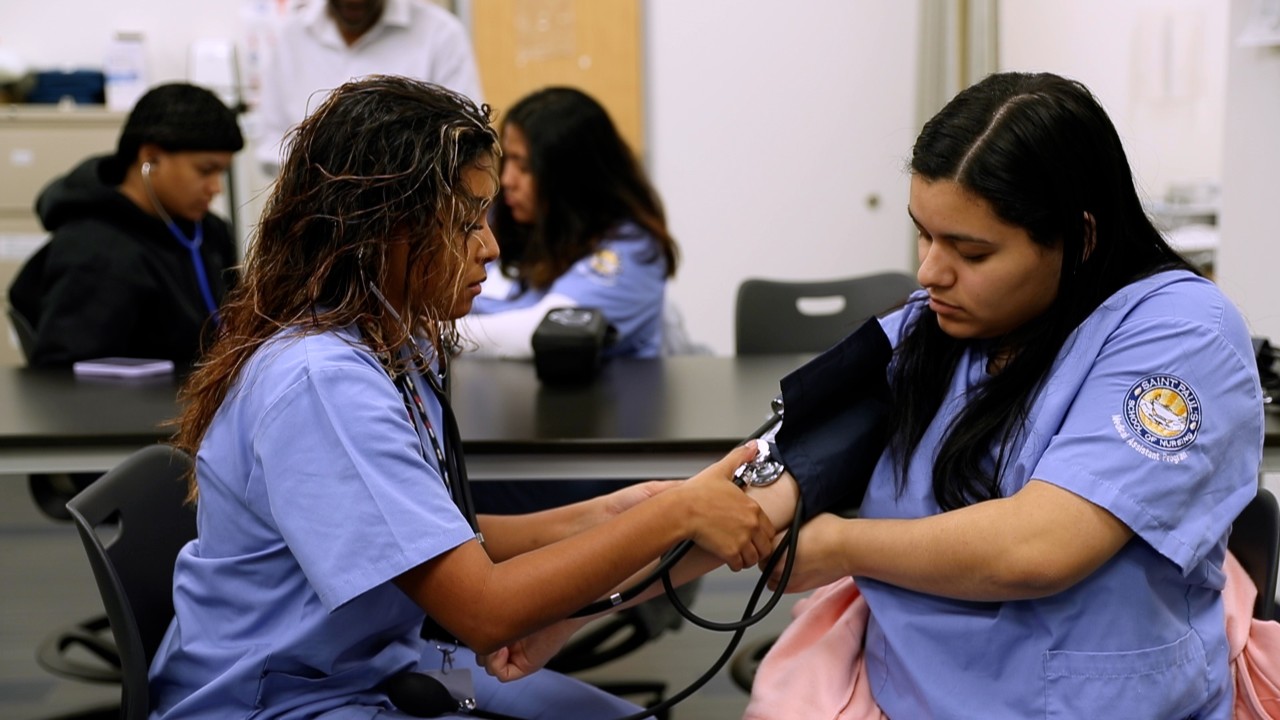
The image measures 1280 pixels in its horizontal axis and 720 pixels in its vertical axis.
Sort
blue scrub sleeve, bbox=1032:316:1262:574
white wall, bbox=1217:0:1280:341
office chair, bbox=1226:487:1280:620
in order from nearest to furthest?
blue scrub sleeve, bbox=1032:316:1262:574 → office chair, bbox=1226:487:1280:620 → white wall, bbox=1217:0:1280:341

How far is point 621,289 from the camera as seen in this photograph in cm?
250

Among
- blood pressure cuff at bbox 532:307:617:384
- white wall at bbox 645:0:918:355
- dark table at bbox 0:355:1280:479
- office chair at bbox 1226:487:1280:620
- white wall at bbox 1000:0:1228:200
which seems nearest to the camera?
office chair at bbox 1226:487:1280:620

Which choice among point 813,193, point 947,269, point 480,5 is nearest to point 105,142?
Result: point 480,5

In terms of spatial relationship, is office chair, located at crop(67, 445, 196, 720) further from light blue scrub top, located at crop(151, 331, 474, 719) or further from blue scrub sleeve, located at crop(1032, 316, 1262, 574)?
blue scrub sleeve, located at crop(1032, 316, 1262, 574)

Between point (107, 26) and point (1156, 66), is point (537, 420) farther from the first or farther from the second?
point (107, 26)

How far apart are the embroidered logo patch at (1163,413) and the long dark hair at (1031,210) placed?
Result: 104mm

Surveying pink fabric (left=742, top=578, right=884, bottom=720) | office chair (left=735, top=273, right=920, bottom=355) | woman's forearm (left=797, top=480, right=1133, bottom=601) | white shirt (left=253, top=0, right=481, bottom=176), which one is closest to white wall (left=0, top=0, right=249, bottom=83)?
white shirt (left=253, top=0, right=481, bottom=176)

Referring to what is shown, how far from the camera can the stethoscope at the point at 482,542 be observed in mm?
1168

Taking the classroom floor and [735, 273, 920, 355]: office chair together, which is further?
[735, 273, 920, 355]: office chair

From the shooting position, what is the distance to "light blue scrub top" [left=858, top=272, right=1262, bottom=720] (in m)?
1.05

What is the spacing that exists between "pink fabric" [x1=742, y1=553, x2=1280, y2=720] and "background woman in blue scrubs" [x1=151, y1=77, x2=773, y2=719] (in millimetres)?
128

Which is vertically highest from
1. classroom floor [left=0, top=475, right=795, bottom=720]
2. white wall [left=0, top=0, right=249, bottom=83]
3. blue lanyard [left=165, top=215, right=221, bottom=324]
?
white wall [left=0, top=0, right=249, bottom=83]

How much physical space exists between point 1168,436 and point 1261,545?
13.2 inches

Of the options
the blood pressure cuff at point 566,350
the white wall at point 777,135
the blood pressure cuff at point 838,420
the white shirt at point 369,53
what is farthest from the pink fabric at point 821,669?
the white wall at point 777,135
